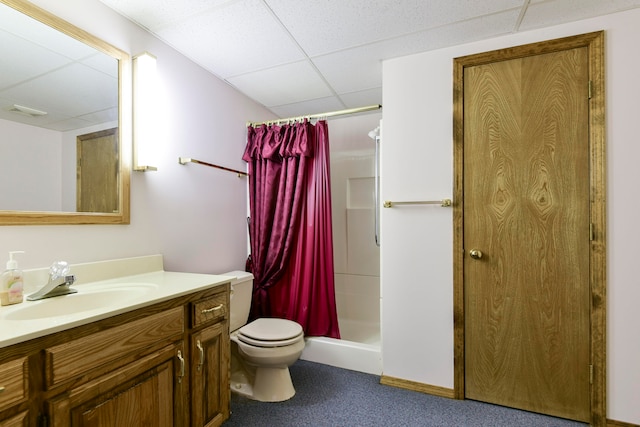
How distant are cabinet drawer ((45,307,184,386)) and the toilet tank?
2.57 feet

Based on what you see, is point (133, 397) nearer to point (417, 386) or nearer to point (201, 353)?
Answer: point (201, 353)

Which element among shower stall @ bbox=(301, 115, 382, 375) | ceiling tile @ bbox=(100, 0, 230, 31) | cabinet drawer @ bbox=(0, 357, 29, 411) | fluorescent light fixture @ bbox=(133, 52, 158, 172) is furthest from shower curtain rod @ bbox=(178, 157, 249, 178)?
cabinet drawer @ bbox=(0, 357, 29, 411)

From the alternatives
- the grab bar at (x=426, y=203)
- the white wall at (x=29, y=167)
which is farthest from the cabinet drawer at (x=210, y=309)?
the grab bar at (x=426, y=203)

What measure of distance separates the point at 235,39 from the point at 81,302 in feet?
5.04

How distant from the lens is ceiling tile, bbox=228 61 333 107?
215 cm

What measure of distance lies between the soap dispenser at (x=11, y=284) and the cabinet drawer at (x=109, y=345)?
41cm

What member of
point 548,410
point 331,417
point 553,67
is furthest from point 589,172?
point 331,417

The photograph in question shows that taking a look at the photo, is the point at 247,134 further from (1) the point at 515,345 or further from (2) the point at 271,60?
(1) the point at 515,345

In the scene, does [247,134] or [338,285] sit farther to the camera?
[338,285]

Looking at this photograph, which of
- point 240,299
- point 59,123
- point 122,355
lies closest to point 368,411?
point 240,299

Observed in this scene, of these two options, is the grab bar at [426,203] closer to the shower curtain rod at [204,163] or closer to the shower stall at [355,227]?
the shower stall at [355,227]

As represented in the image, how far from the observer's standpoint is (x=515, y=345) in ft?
5.72

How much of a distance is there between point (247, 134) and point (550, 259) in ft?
7.45

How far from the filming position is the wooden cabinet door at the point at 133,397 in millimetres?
899
